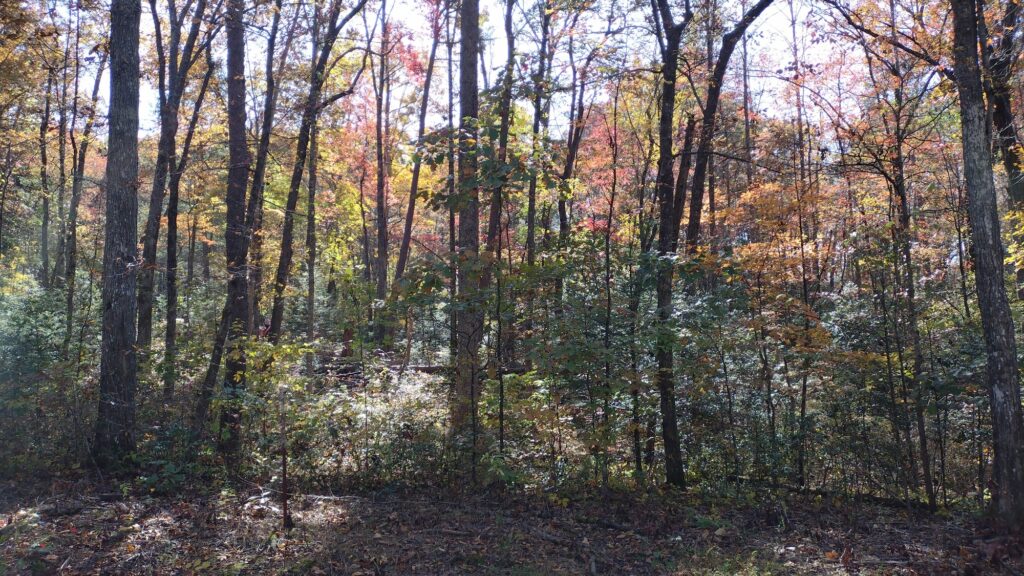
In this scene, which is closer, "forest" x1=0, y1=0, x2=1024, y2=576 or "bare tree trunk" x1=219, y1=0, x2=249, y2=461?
"forest" x1=0, y1=0, x2=1024, y2=576

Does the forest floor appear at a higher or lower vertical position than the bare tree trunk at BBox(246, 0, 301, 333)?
lower

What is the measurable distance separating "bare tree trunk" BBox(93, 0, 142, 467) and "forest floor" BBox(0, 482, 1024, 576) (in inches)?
34.5

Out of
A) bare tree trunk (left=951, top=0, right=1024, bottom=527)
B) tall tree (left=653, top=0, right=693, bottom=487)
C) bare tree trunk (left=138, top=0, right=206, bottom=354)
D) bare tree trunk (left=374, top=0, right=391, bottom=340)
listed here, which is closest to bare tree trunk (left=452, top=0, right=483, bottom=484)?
tall tree (left=653, top=0, right=693, bottom=487)

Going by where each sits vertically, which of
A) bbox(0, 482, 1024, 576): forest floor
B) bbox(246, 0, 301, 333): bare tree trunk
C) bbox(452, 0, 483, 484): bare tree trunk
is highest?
bbox(246, 0, 301, 333): bare tree trunk

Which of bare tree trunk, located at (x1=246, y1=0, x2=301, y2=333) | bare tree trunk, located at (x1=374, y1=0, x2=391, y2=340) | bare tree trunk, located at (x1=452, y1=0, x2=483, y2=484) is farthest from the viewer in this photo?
bare tree trunk, located at (x1=374, y1=0, x2=391, y2=340)

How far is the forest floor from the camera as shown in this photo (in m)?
5.12

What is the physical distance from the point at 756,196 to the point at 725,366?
298 cm

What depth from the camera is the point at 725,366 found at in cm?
751

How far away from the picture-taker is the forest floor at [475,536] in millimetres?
5125

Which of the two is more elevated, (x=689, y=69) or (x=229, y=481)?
(x=689, y=69)

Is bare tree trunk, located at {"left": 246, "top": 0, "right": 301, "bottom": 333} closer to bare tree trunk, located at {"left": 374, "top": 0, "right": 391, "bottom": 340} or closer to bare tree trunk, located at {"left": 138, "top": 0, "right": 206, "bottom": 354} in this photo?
bare tree trunk, located at {"left": 138, "top": 0, "right": 206, "bottom": 354}

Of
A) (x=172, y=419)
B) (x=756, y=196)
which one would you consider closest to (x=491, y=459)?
(x=172, y=419)

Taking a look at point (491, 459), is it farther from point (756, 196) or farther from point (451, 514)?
point (756, 196)

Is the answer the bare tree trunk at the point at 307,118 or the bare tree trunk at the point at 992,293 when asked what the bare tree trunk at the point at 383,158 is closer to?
the bare tree trunk at the point at 307,118
